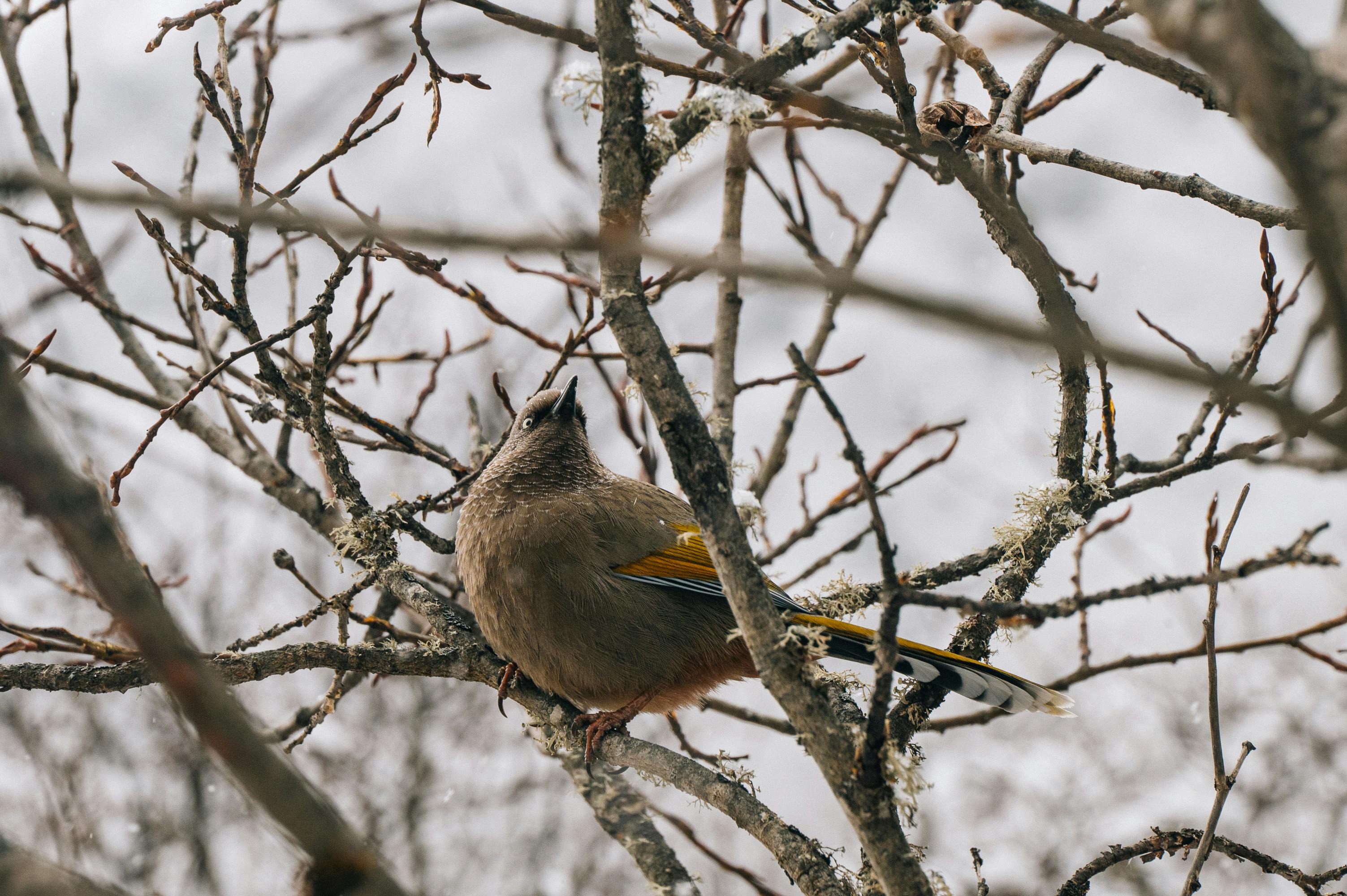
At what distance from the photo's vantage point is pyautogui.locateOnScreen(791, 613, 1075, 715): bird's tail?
106 inches

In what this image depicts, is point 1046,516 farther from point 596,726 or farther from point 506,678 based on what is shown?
point 506,678

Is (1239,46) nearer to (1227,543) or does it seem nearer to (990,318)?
(990,318)

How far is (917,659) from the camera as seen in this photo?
271cm

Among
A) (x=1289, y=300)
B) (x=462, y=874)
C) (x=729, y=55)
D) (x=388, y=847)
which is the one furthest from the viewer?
(x=462, y=874)

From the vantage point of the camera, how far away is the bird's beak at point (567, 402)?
4492 mm

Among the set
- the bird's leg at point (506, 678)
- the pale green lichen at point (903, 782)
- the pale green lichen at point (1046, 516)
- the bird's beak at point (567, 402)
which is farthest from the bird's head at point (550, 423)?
the pale green lichen at point (903, 782)

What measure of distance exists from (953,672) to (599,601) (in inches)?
53.5

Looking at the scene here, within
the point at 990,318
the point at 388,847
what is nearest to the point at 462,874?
the point at 388,847

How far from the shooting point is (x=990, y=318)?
2.83 feet

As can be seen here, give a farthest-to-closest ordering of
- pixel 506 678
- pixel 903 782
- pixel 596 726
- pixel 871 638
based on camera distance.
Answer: pixel 506 678, pixel 596 726, pixel 871 638, pixel 903 782

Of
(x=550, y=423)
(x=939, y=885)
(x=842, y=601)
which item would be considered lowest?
(x=939, y=885)

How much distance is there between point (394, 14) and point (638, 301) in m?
0.86

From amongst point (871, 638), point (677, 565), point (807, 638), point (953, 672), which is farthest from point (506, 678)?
point (807, 638)

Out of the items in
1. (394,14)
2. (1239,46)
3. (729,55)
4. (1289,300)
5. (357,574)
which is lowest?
(1239,46)
